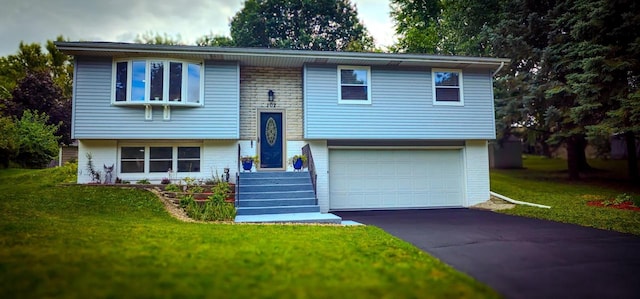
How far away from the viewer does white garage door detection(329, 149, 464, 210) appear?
1201cm

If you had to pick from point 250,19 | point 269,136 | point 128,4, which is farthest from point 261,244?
point 250,19

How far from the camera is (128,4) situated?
14875mm

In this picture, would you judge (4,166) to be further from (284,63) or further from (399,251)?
(399,251)

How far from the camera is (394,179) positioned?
12.3 m

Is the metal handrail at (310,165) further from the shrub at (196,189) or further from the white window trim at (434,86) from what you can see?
the white window trim at (434,86)

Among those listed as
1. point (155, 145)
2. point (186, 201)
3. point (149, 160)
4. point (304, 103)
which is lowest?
point (186, 201)

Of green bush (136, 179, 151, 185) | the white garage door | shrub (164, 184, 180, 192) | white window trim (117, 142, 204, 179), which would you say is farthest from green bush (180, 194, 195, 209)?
the white garage door

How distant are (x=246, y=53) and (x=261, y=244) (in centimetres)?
679

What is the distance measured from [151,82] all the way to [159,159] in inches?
89.0

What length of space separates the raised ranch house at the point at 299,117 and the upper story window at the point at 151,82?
0.09 feet

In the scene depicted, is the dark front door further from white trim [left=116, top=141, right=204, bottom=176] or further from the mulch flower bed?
the mulch flower bed

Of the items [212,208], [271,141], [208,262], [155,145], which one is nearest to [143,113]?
[155,145]

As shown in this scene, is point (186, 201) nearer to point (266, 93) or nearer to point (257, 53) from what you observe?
point (266, 93)

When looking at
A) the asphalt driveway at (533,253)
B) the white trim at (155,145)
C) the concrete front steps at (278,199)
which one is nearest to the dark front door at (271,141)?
the concrete front steps at (278,199)
